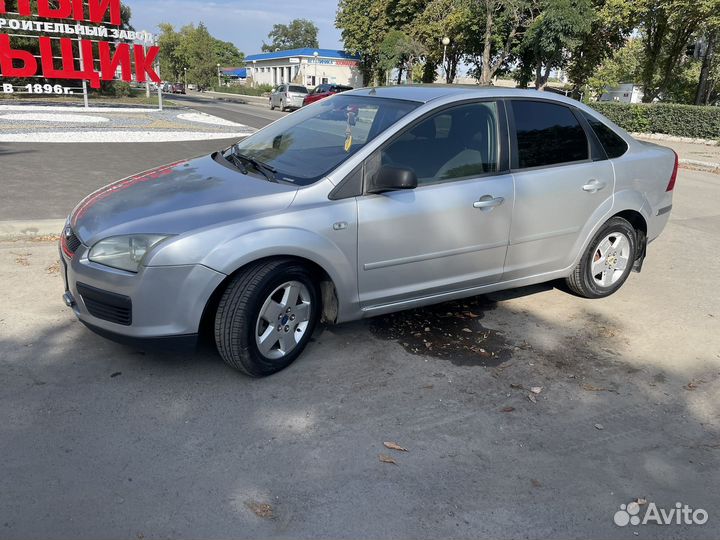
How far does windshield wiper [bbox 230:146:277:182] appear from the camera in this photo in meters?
3.85

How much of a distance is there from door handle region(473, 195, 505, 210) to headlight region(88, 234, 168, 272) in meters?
2.06

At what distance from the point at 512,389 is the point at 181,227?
219 cm

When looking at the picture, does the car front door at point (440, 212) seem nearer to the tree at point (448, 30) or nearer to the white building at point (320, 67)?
the tree at point (448, 30)

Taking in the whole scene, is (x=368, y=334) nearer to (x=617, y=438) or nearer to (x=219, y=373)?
(x=219, y=373)

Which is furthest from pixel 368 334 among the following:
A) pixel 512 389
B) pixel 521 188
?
pixel 521 188

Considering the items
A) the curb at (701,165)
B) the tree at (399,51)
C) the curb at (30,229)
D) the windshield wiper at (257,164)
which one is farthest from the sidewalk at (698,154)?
the tree at (399,51)

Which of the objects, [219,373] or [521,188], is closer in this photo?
[219,373]

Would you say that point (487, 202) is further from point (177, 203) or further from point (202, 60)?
point (202, 60)

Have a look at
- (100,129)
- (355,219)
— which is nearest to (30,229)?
(355,219)

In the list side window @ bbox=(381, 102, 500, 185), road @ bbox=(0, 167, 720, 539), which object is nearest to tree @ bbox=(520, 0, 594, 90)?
road @ bbox=(0, 167, 720, 539)

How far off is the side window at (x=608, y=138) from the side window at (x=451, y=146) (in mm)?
1056

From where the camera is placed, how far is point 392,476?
280cm

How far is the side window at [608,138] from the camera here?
188 inches

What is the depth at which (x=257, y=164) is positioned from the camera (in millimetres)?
4094
